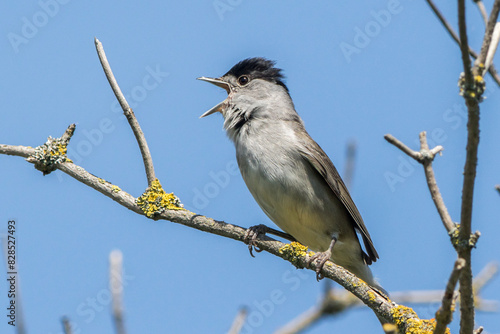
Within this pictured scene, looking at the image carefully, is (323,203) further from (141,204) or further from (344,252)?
(141,204)

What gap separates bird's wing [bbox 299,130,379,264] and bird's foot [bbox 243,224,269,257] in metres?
0.97

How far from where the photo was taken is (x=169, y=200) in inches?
186

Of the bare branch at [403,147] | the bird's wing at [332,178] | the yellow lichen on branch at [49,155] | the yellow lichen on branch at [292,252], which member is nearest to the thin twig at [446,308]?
the bare branch at [403,147]

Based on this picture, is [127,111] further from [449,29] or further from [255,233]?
[449,29]

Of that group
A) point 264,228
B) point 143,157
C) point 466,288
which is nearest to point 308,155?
point 264,228

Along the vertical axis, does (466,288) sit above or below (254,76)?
below

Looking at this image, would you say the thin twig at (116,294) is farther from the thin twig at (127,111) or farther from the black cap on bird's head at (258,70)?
the black cap on bird's head at (258,70)

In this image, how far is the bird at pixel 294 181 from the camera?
5555mm

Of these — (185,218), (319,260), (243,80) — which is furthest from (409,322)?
(243,80)

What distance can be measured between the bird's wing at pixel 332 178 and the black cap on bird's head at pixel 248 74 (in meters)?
1.30

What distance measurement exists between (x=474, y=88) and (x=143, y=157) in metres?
2.84

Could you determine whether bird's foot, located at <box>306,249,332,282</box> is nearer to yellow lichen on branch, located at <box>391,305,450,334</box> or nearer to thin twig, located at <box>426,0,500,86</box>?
yellow lichen on branch, located at <box>391,305,450,334</box>

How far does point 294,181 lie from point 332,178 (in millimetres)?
552

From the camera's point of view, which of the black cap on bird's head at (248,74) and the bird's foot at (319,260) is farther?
the black cap on bird's head at (248,74)
